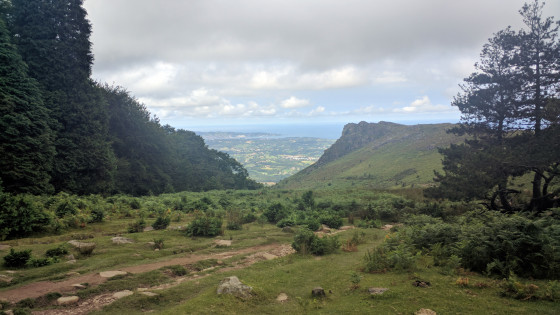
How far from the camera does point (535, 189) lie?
16.0 metres

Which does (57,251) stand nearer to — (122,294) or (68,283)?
(68,283)

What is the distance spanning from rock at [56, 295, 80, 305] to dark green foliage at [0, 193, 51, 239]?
6.73m

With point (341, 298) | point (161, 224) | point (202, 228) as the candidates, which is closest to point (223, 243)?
point (202, 228)

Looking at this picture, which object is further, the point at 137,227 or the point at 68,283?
the point at 137,227

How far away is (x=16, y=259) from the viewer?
8.43 meters

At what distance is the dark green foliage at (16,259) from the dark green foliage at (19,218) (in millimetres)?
3505

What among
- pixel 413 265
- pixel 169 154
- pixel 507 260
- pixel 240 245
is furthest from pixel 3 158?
pixel 169 154

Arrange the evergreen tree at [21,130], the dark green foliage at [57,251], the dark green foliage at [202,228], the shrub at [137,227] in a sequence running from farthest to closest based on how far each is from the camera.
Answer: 1. the evergreen tree at [21,130]
2. the dark green foliage at [202,228]
3. the shrub at [137,227]
4. the dark green foliage at [57,251]

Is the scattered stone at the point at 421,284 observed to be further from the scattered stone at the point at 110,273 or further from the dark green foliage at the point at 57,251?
the dark green foliage at the point at 57,251

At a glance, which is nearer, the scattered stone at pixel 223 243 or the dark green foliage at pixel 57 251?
the dark green foliage at pixel 57 251

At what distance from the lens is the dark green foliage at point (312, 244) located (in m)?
11.1

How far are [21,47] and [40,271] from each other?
2580 centimetres

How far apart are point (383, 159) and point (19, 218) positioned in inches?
2824

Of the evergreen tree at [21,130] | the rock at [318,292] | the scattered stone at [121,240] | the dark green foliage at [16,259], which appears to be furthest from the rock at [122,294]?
the evergreen tree at [21,130]
